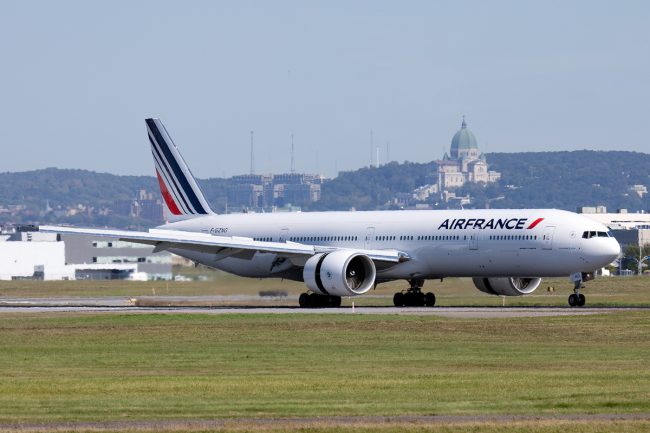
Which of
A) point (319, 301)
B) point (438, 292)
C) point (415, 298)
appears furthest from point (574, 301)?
point (438, 292)

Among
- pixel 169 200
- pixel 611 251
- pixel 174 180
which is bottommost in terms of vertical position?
pixel 611 251

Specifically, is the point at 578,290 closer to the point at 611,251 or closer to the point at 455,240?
the point at 611,251

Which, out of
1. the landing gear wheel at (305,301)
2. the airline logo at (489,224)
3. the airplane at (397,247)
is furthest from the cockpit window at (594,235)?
the landing gear wheel at (305,301)

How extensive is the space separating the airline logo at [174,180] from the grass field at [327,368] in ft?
78.7

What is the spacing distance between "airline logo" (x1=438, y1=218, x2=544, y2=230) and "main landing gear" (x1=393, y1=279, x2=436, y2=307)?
385 centimetres

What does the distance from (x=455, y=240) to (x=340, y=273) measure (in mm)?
5657

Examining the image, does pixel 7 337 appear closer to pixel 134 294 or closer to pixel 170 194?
pixel 170 194

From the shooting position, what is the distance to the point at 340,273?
67.3m

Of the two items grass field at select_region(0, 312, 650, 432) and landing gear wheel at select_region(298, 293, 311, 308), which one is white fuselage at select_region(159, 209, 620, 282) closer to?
landing gear wheel at select_region(298, 293, 311, 308)

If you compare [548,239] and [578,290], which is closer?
[548,239]

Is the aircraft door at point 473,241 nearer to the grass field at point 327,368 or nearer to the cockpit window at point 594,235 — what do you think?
the cockpit window at point 594,235

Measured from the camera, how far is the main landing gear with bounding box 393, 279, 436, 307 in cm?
7100

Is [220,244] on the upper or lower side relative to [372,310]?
upper

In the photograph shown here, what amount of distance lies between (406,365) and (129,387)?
27.8ft
